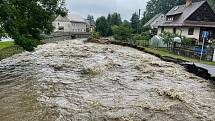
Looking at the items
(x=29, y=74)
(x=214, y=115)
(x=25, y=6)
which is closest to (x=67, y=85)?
(x=29, y=74)

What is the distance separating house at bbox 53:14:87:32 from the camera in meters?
85.8

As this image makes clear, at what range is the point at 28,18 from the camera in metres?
17.5

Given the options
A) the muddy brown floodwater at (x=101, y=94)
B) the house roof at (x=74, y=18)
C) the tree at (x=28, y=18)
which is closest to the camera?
the muddy brown floodwater at (x=101, y=94)

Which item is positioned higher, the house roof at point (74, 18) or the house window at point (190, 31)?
the house roof at point (74, 18)

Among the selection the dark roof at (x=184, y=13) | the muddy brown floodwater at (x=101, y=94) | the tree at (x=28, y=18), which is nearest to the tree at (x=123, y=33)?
the dark roof at (x=184, y=13)

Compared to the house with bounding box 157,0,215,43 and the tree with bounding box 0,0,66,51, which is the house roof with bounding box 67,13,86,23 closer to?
the house with bounding box 157,0,215,43

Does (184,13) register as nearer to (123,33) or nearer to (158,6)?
(123,33)

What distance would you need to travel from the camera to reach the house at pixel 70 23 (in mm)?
85750

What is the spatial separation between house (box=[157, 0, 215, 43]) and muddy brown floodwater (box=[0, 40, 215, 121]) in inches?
974

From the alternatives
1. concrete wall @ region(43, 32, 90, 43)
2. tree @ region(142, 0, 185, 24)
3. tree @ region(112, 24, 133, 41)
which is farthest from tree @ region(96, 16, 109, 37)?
tree @ region(142, 0, 185, 24)

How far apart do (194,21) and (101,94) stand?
35765mm

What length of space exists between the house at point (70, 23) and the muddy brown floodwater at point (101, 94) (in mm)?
64914

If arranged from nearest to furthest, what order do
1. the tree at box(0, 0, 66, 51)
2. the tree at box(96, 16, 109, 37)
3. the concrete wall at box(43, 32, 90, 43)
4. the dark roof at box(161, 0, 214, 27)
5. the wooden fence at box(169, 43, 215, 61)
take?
the tree at box(0, 0, 66, 51), the wooden fence at box(169, 43, 215, 61), the dark roof at box(161, 0, 214, 27), the concrete wall at box(43, 32, 90, 43), the tree at box(96, 16, 109, 37)

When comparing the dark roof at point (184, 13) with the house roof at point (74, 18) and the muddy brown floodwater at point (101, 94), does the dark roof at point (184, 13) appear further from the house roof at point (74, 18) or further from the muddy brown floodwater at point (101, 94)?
the house roof at point (74, 18)
